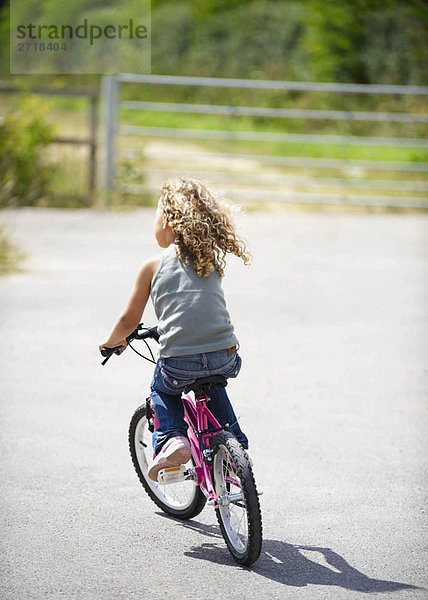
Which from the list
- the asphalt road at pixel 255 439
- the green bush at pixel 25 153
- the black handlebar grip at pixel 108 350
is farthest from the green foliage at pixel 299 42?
the black handlebar grip at pixel 108 350

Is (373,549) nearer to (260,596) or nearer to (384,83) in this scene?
(260,596)

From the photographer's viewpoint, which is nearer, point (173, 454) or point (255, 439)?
point (173, 454)

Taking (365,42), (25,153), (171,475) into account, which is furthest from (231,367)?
(365,42)

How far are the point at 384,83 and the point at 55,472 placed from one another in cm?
Result: 2695

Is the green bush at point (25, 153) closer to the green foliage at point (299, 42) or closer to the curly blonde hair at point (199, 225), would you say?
the curly blonde hair at point (199, 225)

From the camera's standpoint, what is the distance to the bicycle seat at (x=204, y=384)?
13.0ft

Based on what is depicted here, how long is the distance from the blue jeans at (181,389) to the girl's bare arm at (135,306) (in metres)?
0.22

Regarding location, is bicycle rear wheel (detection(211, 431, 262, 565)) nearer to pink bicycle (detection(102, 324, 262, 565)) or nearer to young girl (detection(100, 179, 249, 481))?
pink bicycle (detection(102, 324, 262, 565))

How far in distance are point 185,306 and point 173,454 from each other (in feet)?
2.05

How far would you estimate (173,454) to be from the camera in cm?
399

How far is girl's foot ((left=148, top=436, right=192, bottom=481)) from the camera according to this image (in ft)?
13.1

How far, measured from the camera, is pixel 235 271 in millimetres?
10336

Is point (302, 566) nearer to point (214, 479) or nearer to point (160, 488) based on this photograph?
point (214, 479)

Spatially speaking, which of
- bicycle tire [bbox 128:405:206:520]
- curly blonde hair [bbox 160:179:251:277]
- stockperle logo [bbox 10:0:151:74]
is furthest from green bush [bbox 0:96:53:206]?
curly blonde hair [bbox 160:179:251:277]
